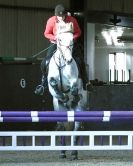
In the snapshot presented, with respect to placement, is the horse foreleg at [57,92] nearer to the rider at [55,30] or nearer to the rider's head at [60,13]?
the rider at [55,30]

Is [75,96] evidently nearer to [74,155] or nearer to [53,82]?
[53,82]

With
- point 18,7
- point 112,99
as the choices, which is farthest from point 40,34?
point 112,99

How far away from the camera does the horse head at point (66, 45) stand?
878cm

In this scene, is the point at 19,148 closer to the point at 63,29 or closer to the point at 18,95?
the point at 63,29

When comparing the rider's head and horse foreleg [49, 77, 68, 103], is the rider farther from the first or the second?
horse foreleg [49, 77, 68, 103]

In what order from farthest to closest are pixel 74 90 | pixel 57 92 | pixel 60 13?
1. pixel 60 13
2. pixel 57 92
3. pixel 74 90

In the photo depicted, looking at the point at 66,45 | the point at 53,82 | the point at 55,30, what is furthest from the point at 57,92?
the point at 55,30

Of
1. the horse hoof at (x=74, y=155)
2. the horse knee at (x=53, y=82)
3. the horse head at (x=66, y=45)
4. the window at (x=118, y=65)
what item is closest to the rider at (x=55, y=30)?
the horse head at (x=66, y=45)

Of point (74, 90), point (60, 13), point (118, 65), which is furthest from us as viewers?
point (118, 65)

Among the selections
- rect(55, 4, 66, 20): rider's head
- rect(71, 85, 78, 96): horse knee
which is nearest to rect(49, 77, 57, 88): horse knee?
rect(71, 85, 78, 96): horse knee

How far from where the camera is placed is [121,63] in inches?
1200

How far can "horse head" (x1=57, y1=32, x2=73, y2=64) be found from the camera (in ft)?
28.8

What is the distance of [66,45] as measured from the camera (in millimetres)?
8797

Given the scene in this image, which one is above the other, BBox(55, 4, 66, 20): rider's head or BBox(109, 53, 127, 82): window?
BBox(55, 4, 66, 20): rider's head
